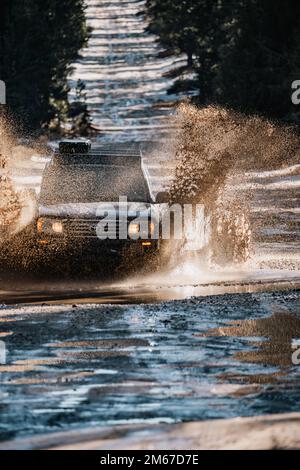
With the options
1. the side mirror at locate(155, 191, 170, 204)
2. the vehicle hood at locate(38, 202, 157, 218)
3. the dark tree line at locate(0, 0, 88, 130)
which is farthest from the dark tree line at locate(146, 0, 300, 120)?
the side mirror at locate(155, 191, 170, 204)

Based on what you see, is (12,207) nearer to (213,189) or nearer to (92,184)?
(92,184)

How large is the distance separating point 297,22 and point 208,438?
48591mm

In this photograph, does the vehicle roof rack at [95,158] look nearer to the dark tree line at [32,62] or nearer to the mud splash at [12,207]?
the mud splash at [12,207]

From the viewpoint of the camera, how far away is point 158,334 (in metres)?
10.3

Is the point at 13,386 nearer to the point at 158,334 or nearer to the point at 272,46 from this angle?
the point at 158,334

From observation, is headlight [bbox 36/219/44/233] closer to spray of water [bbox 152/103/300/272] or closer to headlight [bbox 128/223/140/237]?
headlight [bbox 128/223/140/237]

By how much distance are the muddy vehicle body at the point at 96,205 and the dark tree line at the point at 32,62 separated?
37438mm

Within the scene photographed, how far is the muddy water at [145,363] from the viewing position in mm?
7427

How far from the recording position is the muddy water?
7.43m

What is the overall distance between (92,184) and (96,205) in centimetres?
95

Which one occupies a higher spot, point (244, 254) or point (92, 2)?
point (92, 2)

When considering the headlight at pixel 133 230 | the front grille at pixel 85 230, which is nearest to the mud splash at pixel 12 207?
the front grille at pixel 85 230
